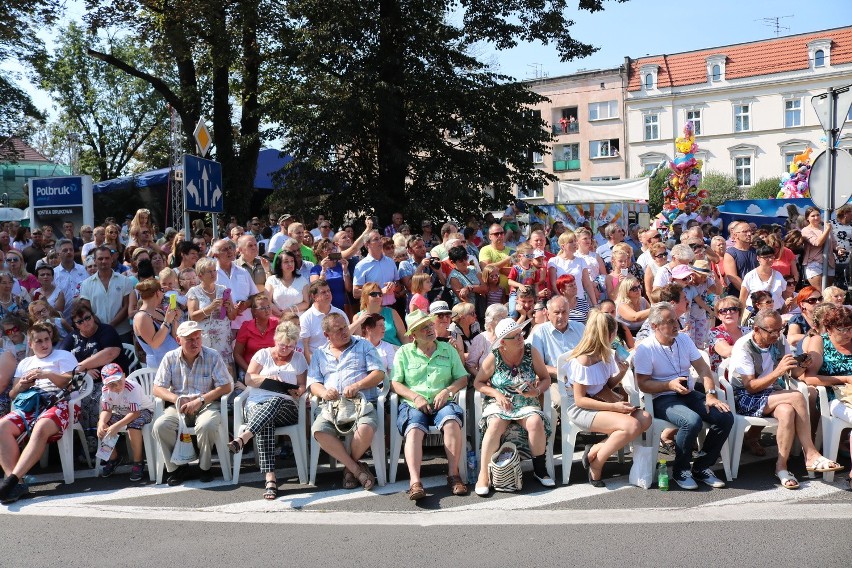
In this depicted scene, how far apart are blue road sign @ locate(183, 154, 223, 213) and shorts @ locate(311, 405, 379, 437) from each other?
3.16m

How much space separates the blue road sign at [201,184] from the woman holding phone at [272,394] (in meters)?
2.32

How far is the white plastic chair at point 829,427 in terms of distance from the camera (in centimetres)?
612

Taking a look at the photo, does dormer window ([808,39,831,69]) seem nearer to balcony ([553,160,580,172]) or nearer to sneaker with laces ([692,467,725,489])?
balcony ([553,160,580,172])

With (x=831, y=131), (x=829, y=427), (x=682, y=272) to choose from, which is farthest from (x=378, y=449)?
(x=831, y=131)

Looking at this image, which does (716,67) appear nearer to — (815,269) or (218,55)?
(218,55)

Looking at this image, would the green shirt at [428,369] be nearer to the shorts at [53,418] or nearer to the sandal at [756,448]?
the sandal at [756,448]

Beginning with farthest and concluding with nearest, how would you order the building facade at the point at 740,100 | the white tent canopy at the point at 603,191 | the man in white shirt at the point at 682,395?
the building facade at the point at 740,100, the white tent canopy at the point at 603,191, the man in white shirt at the point at 682,395

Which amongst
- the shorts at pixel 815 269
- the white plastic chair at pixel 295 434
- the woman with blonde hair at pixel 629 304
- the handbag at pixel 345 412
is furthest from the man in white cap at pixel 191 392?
the shorts at pixel 815 269

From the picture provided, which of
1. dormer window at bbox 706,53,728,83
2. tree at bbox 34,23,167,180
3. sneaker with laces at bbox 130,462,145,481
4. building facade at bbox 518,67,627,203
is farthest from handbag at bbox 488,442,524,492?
dormer window at bbox 706,53,728,83

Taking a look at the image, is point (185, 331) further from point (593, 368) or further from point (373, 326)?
point (593, 368)

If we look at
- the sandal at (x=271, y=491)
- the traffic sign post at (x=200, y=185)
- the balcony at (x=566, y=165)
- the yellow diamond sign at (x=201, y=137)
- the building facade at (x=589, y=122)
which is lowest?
the sandal at (x=271, y=491)

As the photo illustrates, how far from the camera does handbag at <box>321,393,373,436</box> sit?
6.30 m

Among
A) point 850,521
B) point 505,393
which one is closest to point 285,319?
point 505,393

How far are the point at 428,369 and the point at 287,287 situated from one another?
2.42 m
